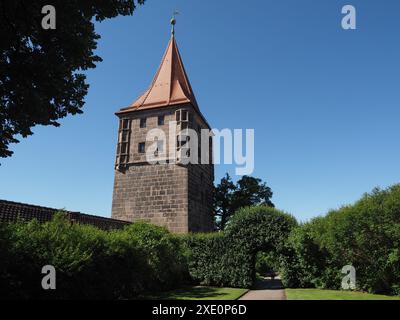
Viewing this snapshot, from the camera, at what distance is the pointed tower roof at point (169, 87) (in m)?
30.9

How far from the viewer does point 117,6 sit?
873cm

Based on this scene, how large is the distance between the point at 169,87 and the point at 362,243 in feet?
77.1

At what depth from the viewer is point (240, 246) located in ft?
65.1

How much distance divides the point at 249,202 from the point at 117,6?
3336 centimetres

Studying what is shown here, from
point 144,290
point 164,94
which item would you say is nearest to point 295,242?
point 144,290

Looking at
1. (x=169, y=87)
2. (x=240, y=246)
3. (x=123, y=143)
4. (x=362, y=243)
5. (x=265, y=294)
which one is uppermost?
(x=169, y=87)

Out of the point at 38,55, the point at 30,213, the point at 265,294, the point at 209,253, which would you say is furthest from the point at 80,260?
the point at 209,253

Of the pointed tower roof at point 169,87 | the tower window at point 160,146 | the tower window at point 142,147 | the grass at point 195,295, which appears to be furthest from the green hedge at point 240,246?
the pointed tower roof at point 169,87

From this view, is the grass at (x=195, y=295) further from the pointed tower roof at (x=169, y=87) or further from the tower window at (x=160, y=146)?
the pointed tower roof at (x=169, y=87)

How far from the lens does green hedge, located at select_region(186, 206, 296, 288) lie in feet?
63.1

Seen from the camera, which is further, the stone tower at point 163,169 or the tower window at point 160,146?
the tower window at point 160,146

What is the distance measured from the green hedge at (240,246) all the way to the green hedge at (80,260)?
454 cm

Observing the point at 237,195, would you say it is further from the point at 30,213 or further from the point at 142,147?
the point at 30,213

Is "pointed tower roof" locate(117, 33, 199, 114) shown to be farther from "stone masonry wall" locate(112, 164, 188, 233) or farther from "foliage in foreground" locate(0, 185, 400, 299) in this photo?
"foliage in foreground" locate(0, 185, 400, 299)
